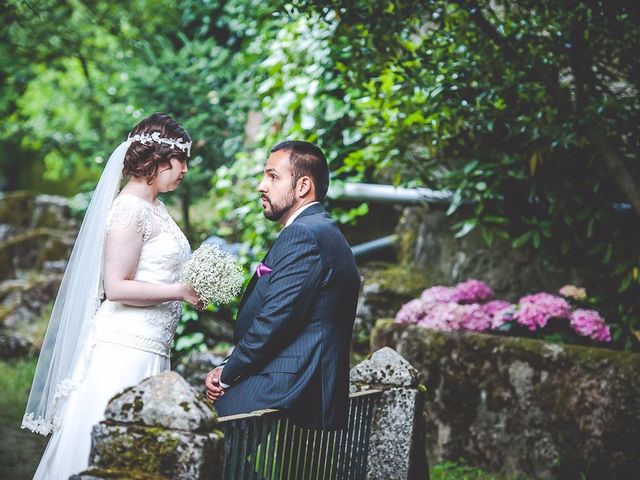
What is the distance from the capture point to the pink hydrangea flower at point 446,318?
22.0 ft

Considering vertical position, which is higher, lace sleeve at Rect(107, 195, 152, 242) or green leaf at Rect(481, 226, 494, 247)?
green leaf at Rect(481, 226, 494, 247)

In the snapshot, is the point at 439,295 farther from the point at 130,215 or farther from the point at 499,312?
the point at 130,215

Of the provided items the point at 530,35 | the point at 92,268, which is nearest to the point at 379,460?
the point at 92,268

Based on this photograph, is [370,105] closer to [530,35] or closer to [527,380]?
[530,35]

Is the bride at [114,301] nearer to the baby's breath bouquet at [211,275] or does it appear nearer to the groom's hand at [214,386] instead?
the baby's breath bouquet at [211,275]

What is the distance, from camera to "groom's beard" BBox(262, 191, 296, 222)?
11.7 feet

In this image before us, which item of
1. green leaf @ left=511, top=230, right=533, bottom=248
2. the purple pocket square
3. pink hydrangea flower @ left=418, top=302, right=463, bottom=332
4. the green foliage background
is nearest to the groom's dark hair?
the purple pocket square

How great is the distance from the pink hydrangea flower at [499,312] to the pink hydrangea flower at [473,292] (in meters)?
0.14

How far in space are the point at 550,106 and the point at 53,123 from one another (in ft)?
44.7

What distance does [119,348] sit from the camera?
153 inches

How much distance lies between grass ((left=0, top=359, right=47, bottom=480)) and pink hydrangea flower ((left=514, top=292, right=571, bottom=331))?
4.06 metres

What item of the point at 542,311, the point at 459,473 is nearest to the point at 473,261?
the point at 542,311

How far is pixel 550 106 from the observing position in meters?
6.02

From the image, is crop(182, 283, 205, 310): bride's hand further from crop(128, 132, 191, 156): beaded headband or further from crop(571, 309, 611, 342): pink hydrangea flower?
crop(571, 309, 611, 342): pink hydrangea flower
